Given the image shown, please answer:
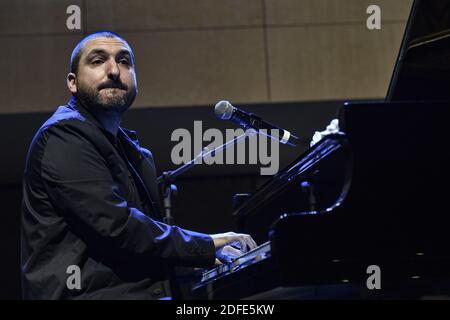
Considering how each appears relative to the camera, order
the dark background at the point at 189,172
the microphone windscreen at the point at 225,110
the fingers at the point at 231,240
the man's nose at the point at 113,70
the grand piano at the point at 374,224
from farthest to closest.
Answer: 1. the dark background at the point at 189,172
2. the microphone windscreen at the point at 225,110
3. the man's nose at the point at 113,70
4. the fingers at the point at 231,240
5. the grand piano at the point at 374,224

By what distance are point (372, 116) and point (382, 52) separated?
3.52 metres

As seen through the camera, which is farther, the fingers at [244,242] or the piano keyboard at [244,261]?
the fingers at [244,242]

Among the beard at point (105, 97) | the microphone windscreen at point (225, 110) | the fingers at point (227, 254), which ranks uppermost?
the beard at point (105, 97)

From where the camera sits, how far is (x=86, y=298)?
200 centimetres

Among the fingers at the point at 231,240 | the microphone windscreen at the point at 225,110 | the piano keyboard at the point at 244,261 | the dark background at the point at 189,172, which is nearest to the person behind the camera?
the piano keyboard at the point at 244,261

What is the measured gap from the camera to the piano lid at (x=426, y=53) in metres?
2.30

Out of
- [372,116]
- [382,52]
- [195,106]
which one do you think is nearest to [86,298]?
[372,116]

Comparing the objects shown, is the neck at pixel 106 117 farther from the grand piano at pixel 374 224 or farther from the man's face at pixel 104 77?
the grand piano at pixel 374 224

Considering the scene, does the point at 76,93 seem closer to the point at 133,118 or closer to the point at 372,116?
the point at 372,116

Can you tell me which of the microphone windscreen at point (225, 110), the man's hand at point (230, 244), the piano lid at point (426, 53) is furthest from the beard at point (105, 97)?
the piano lid at point (426, 53)

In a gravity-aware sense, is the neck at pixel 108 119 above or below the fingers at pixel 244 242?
above

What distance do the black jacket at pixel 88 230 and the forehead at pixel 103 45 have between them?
300mm

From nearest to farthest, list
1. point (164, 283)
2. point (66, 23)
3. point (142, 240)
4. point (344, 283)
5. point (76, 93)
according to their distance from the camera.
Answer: point (344, 283), point (142, 240), point (164, 283), point (76, 93), point (66, 23)

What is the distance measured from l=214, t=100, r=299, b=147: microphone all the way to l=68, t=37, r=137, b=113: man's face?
356 millimetres
